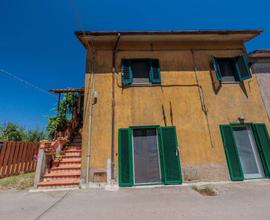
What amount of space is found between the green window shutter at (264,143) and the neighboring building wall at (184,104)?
0.36 m

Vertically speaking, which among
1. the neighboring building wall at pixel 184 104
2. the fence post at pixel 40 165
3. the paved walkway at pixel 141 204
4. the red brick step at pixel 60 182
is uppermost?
the neighboring building wall at pixel 184 104

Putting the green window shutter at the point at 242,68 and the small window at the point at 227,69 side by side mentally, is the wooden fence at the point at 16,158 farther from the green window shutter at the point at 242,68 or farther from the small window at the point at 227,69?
the green window shutter at the point at 242,68

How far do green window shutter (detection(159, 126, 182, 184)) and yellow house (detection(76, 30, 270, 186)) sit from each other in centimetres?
4

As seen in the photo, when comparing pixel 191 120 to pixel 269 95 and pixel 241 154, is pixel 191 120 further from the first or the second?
pixel 269 95

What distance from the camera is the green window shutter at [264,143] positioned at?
5.59m

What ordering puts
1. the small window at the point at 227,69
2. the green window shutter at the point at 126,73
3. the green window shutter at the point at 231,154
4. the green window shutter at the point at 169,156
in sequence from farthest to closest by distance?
1. the small window at the point at 227,69
2. the green window shutter at the point at 126,73
3. the green window shutter at the point at 231,154
4. the green window shutter at the point at 169,156

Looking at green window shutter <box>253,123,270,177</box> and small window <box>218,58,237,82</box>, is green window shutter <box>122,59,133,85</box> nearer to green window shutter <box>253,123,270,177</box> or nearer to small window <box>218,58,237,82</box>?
small window <box>218,58,237,82</box>

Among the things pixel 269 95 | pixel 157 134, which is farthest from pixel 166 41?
pixel 269 95

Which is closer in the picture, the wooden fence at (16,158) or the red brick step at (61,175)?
the red brick step at (61,175)

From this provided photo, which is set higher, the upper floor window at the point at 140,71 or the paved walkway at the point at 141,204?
the upper floor window at the point at 140,71

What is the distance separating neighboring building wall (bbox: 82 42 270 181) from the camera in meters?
5.55

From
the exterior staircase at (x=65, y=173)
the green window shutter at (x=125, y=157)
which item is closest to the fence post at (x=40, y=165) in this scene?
the exterior staircase at (x=65, y=173)

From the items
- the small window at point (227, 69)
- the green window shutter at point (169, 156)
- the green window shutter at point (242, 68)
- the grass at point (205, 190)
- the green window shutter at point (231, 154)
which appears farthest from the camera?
the small window at point (227, 69)

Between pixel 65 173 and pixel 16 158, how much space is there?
3968 millimetres
